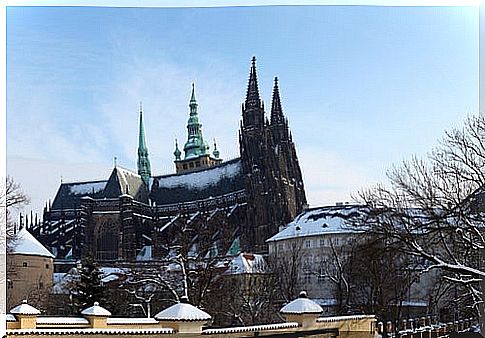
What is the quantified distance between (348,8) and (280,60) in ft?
2.13

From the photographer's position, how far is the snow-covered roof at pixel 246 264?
6707 millimetres

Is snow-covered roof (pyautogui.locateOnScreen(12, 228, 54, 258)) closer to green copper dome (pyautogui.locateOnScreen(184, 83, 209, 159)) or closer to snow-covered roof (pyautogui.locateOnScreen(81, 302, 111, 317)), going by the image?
snow-covered roof (pyautogui.locateOnScreen(81, 302, 111, 317))

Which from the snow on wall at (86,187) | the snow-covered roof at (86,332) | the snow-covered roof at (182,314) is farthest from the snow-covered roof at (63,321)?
the snow-covered roof at (182,314)

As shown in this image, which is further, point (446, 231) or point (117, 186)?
point (117, 186)

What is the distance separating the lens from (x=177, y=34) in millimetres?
6273

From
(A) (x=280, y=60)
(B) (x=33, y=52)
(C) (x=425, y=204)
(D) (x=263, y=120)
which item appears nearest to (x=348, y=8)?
(A) (x=280, y=60)

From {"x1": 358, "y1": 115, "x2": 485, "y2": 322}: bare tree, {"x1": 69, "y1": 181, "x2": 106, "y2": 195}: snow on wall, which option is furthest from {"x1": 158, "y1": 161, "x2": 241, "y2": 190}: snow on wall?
{"x1": 358, "y1": 115, "x2": 485, "y2": 322}: bare tree

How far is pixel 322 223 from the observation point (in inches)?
252

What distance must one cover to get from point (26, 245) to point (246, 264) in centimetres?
179

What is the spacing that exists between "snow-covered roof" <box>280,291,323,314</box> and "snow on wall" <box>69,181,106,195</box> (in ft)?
5.78

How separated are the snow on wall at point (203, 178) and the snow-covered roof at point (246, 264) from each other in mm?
670

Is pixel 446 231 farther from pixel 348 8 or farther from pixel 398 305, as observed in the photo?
pixel 348 8

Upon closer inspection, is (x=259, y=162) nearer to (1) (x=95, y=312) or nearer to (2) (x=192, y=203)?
(2) (x=192, y=203)

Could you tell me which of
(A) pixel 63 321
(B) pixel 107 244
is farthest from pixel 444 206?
(A) pixel 63 321
